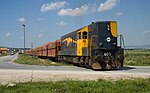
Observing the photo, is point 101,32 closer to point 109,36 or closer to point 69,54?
point 109,36

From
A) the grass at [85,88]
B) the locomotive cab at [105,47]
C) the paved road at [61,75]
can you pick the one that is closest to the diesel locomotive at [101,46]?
the locomotive cab at [105,47]

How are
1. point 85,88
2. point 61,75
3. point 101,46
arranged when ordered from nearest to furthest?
point 85,88
point 61,75
point 101,46

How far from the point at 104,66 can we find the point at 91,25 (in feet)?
12.4

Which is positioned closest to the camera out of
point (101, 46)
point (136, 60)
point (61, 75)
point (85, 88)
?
point (85, 88)

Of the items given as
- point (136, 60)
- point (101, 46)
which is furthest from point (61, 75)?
point (136, 60)

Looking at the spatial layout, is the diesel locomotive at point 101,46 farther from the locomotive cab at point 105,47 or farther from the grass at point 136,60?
the grass at point 136,60

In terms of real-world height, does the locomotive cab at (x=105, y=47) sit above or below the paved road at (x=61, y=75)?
above

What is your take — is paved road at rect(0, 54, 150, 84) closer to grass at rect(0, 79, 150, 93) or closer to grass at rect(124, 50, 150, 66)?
grass at rect(0, 79, 150, 93)

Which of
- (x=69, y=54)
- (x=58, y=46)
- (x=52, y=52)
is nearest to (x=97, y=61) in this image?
(x=69, y=54)

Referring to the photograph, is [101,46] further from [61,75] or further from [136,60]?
[136,60]

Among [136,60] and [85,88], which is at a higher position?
[136,60]

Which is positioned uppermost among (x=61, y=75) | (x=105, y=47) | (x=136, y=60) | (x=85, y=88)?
(x=105, y=47)

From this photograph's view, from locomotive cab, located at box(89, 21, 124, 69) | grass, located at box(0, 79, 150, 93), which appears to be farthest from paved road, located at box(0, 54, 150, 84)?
grass, located at box(0, 79, 150, 93)

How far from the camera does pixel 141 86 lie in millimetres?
10836
